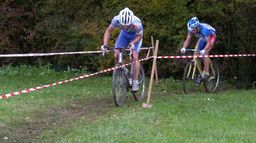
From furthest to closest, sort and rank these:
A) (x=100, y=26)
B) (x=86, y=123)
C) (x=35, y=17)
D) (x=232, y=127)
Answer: (x=35, y=17)
(x=100, y=26)
(x=86, y=123)
(x=232, y=127)

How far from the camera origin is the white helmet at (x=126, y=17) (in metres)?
9.07

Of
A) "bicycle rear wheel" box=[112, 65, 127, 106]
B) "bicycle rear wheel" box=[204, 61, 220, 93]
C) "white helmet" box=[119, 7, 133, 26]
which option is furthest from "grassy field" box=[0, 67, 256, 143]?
"white helmet" box=[119, 7, 133, 26]

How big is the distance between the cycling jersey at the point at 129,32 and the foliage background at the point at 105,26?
169 inches

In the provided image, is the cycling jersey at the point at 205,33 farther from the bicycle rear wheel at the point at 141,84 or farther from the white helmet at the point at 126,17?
the white helmet at the point at 126,17

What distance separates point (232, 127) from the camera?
23.5ft

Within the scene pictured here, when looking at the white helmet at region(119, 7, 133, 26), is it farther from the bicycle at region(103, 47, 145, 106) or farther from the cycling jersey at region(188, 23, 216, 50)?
the cycling jersey at region(188, 23, 216, 50)

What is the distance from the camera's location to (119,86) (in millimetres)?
9250

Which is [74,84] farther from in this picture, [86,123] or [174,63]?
[86,123]

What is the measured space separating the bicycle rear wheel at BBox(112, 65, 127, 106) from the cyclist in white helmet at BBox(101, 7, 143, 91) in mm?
337

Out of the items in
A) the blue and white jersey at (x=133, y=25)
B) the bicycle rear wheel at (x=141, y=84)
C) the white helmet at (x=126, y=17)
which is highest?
the white helmet at (x=126, y=17)

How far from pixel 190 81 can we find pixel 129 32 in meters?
2.83

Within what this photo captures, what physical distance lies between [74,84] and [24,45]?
15.8 ft

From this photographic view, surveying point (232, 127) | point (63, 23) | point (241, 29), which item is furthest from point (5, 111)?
point (63, 23)

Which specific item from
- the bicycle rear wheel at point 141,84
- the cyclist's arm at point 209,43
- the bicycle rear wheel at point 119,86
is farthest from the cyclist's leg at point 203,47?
the bicycle rear wheel at point 119,86
